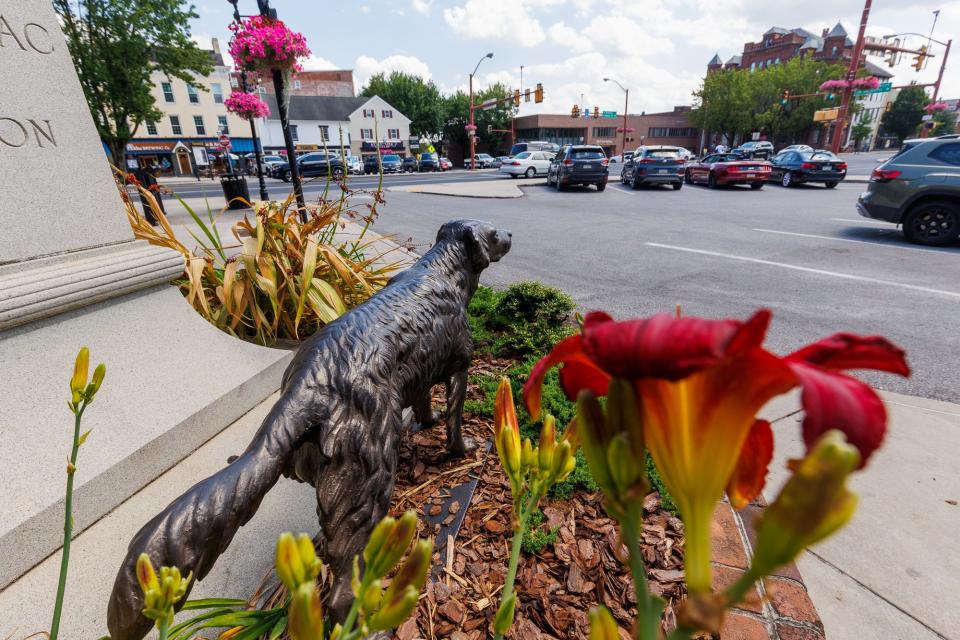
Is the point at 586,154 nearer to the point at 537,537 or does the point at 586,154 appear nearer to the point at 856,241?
the point at 856,241

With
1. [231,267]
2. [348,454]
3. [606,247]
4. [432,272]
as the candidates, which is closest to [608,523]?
[348,454]

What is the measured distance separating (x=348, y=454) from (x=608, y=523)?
1285 mm

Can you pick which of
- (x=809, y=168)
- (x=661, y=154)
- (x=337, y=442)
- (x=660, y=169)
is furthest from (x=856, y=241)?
(x=809, y=168)

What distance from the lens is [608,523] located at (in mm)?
2061

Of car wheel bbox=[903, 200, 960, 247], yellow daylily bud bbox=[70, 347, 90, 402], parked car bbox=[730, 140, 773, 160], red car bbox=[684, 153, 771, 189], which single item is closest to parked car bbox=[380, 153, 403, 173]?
red car bbox=[684, 153, 771, 189]

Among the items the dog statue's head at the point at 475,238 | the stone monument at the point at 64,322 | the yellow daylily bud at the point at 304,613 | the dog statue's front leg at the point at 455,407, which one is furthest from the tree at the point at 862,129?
the yellow daylily bud at the point at 304,613

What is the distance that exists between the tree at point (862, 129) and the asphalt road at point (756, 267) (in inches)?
2993

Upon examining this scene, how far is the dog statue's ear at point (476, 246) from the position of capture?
2541 millimetres

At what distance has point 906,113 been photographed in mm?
65812

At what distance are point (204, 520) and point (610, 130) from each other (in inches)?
3196

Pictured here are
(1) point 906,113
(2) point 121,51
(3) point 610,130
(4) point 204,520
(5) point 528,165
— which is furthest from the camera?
(3) point 610,130

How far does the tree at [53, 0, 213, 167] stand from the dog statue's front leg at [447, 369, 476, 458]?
16350 mm

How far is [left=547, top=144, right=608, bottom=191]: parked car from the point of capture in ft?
57.6

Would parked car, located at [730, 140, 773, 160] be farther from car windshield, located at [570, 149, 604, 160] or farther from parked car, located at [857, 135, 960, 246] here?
parked car, located at [857, 135, 960, 246]
